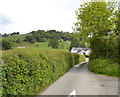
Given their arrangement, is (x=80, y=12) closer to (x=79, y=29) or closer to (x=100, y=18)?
(x=79, y=29)

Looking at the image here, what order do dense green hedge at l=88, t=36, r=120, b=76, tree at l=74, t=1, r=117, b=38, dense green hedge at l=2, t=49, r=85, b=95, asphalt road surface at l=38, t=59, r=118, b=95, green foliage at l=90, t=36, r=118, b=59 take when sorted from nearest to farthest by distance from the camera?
dense green hedge at l=2, t=49, r=85, b=95 → asphalt road surface at l=38, t=59, r=118, b=95 → dense green hedge at l=88, t=36, r=120, b=76 → green foliage at l=90, t=36, r=118, b=59 → tree at l=74, t=1, r=117, b=38

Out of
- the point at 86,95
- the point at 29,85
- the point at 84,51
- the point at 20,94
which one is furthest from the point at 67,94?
the point at 84,51

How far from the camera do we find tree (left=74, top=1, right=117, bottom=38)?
21.8 meters

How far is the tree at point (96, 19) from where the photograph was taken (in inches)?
858

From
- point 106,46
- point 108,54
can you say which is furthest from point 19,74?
point 106,46

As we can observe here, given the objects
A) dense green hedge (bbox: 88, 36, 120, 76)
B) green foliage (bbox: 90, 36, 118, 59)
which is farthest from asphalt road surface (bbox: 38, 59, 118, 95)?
green foliage (bbox: 90, 36, 118, 59)

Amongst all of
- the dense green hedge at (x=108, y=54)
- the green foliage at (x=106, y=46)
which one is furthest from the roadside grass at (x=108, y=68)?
the green foliage at (x=106, y=46)

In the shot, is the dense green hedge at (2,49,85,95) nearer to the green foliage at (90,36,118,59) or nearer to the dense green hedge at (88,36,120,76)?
the dense green hedge at (88,36,120,76)

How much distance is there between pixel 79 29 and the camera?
2586 centimetres

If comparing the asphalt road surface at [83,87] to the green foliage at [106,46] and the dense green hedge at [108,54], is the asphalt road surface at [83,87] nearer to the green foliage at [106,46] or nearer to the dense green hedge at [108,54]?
the dense green hedge at [108,54]

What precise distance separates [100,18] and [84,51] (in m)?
93.7

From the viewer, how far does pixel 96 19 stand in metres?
22.6

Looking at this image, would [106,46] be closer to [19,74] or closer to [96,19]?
[96,19]

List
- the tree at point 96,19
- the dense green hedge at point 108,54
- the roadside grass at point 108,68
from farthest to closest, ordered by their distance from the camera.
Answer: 1. the tree at point 96,19
2. the dense green hedge at point 108,54
3. the roadside grass at point 108,68
